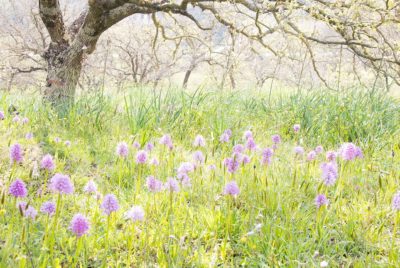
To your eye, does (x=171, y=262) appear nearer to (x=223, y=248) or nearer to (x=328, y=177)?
(x=223, y=248)

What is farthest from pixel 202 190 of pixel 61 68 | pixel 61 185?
pixel 61 68

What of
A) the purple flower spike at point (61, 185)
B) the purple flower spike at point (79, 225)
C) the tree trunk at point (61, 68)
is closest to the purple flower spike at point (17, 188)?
the purple flower spike at point (61, 185)

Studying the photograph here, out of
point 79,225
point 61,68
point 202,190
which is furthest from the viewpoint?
point 61,68

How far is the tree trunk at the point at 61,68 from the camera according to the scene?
6.25 metres

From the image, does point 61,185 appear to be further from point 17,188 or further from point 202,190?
point 202,190

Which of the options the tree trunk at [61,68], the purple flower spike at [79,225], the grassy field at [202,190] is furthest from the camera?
the tree trunk at [61,68]

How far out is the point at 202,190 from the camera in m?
2.88

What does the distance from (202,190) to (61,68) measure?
4589 millimetres

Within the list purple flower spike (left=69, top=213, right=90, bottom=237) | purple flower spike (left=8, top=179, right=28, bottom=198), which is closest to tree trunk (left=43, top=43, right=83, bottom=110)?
purple flower spike (left=8, top=179, right=28, bottom=198)

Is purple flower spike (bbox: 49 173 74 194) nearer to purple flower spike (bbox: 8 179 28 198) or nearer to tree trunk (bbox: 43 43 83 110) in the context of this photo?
purple flower spike (bbox: 8 179 28 198)

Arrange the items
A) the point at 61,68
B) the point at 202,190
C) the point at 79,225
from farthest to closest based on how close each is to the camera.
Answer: the point at 61,68 < the point at 202,190 < the point at 79,225

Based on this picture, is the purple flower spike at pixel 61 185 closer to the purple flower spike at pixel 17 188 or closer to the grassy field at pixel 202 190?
the grassy field at pixel 202 190

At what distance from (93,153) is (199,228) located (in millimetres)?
1893

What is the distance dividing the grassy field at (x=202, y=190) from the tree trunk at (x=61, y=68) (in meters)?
0.96
